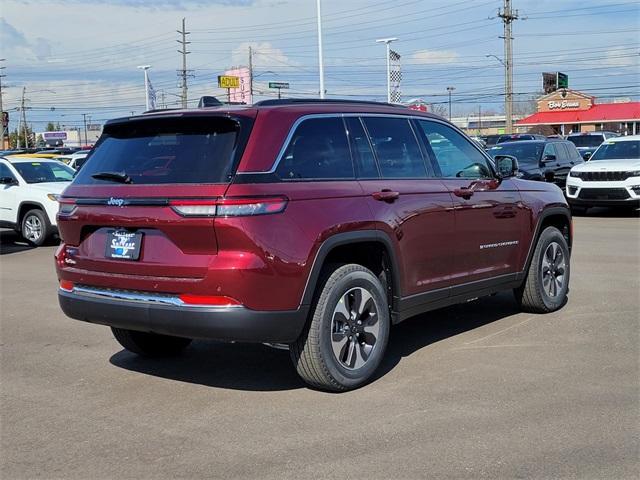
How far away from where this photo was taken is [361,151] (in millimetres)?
5461

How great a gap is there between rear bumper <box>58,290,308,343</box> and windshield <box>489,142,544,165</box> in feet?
47.7

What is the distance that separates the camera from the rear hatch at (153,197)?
4.60 metres

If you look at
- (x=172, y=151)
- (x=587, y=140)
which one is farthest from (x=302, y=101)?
(x=587, y=140)

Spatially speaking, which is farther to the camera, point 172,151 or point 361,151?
point 361,151

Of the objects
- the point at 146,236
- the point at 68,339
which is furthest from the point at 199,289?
the point at 68,339

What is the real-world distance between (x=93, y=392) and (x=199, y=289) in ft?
4.35

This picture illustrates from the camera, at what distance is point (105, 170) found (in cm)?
525

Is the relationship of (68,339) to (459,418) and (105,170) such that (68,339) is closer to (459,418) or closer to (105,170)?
(105,170)

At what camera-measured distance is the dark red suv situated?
15.0ft

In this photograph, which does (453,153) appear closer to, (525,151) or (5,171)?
(5,171)

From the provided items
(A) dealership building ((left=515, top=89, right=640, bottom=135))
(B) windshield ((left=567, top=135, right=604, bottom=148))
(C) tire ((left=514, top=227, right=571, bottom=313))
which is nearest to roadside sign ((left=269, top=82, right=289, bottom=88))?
(B) windshield ((left=567, top=135, right=604, bottom=148))

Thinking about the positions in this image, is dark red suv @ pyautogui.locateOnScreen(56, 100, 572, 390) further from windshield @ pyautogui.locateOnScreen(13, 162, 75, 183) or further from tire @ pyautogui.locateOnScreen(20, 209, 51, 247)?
windshield @ pyautogui.locateOnScreen(13, 162, 75, 183)

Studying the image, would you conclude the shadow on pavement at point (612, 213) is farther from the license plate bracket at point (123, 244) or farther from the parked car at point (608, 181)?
the license plate bracket at point (123, 244)

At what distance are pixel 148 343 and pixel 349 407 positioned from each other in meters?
2.05
